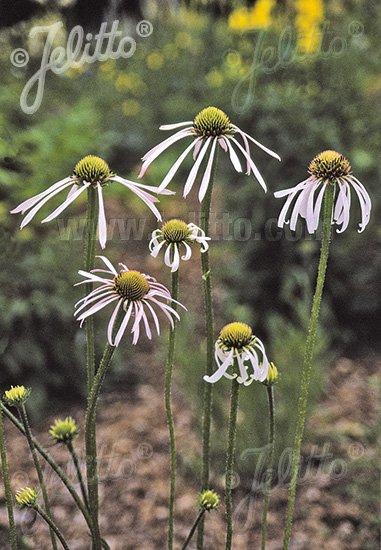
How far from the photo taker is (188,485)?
2.20 meters

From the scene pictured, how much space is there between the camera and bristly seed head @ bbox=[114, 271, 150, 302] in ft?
2.77

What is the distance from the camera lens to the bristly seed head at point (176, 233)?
36.0 inches

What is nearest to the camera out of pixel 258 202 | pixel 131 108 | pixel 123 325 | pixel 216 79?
pixel 123 325

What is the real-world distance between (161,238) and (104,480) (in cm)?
147

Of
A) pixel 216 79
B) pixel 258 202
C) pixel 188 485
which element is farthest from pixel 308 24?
pixel 188 485

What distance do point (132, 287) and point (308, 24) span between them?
2.87m

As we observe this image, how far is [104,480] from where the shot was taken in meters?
2.22

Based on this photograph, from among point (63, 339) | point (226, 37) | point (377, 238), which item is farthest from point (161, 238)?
point (226, 37)

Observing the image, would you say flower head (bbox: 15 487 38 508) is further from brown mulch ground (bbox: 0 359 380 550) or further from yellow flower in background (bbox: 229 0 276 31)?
yellow flower in background (bbox: 229 0 276 31)

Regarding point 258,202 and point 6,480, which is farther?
point 258,202

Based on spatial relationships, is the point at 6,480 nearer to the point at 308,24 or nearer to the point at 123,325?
the point at 123,325

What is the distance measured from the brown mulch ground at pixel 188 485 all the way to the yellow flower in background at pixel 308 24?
62.5 inches

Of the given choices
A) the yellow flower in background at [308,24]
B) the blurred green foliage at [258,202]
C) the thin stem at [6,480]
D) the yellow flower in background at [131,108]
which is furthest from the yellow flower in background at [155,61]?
the thin stem at [6,480]

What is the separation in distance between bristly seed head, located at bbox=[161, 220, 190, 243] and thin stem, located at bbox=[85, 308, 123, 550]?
125 millimetres
